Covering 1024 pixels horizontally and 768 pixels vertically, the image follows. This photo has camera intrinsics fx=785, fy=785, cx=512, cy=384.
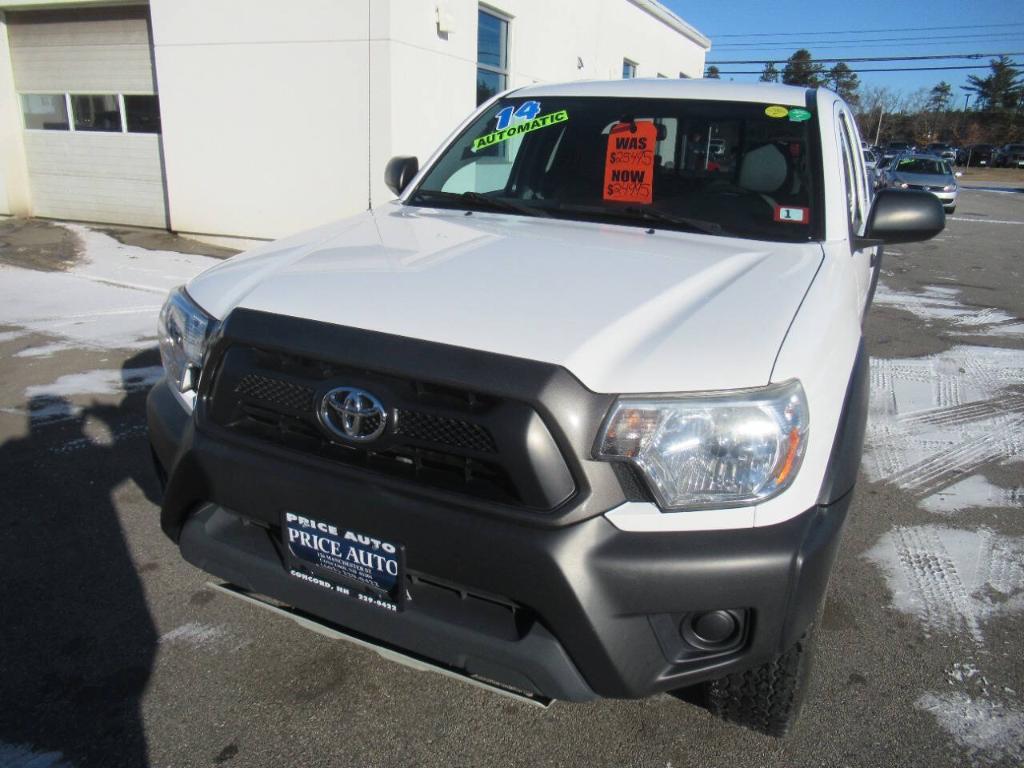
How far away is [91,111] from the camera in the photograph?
11680mm

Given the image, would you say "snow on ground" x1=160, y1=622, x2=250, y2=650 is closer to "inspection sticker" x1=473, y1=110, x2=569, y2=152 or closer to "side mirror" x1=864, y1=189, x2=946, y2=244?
"inspection sticker" x1=473, y1=110, x2=569, y2=152

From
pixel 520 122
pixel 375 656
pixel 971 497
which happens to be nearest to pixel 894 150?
pixel 971 497

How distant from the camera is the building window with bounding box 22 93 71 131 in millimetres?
11922

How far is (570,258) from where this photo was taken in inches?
95.9

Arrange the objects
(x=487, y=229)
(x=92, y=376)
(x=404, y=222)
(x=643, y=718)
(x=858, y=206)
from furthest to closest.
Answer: (x=92, y=376) → (x=858, y=206) → (x=404, y=222) → (x=487, y=229) → (x=643, y=718)

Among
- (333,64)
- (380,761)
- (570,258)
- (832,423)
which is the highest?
(333,64)

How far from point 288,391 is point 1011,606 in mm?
2789

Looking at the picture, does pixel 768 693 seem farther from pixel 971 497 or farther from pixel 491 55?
pixel 491 55

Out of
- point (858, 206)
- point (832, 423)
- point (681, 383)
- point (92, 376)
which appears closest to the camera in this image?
point (681, 383)

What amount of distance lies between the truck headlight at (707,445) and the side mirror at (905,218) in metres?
1.64

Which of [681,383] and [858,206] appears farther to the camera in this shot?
[858,206]

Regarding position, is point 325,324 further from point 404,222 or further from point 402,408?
point 404,222

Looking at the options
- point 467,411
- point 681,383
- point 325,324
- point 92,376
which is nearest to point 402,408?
point 467,411

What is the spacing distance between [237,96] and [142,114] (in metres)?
2.28
